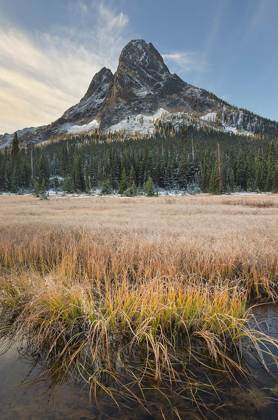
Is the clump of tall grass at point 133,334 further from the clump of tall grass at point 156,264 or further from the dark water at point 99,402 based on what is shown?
the clump of tall grass at point 156,264

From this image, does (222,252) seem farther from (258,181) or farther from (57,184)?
(57,184)

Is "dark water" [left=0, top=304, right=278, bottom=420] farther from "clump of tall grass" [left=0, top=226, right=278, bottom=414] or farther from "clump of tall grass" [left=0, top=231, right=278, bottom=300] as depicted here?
"clump of tall grass" [left=0, top=231, right=278, bottom=300]

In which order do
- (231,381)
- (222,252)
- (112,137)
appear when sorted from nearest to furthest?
(231,381) → (222,252) → (112,137)

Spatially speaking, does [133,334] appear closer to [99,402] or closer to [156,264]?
[99,402]

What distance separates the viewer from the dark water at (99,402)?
1.93 m

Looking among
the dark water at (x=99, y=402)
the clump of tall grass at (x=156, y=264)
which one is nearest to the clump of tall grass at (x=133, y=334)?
the dark water at (x=99, y=402)

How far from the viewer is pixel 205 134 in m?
155

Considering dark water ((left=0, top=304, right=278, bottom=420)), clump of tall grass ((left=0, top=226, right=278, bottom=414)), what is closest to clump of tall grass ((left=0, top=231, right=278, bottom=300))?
clump of tall grass ((left=0, top=226, right=278, bottom=414))

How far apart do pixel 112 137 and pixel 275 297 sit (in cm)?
18966

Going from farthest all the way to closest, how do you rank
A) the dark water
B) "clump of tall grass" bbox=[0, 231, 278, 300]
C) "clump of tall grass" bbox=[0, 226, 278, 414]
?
"clump of tall grass" bbox=[0, 231, 278, 300] → "clump of tall grass" bbox=[0, 226, 278, 414] → the dark water

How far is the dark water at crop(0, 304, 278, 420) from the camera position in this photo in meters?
1.93

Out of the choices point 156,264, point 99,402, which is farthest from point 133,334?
point 156,264

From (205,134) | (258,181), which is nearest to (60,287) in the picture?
(258,181)

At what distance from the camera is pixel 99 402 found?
2049 millimetres
